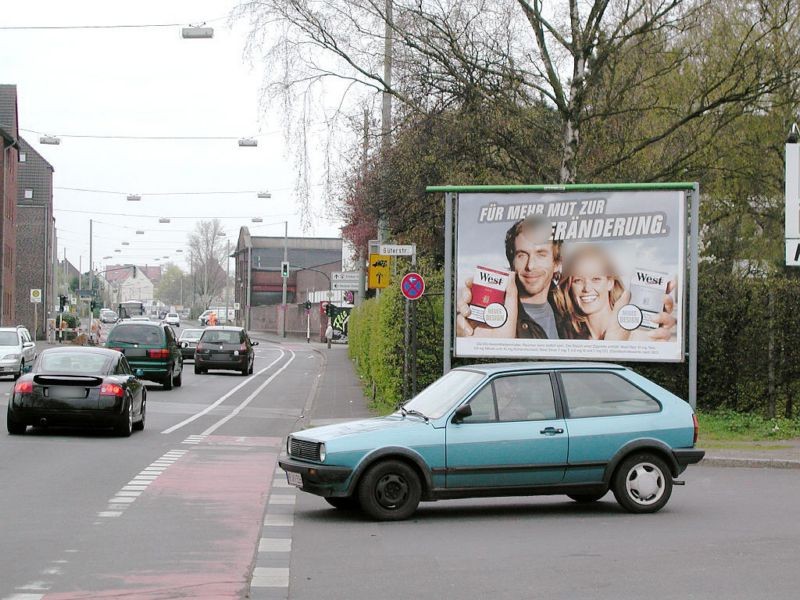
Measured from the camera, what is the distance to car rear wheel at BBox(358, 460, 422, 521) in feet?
36.0

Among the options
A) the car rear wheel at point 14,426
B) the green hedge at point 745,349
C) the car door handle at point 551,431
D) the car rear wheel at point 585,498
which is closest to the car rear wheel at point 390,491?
the car door handle at point 551,431

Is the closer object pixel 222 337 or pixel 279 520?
pixel 279 520

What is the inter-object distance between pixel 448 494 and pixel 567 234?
1003cm

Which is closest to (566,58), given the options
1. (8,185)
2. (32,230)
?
(8,185)

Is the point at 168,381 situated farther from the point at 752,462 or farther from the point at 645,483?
the point at 645,483

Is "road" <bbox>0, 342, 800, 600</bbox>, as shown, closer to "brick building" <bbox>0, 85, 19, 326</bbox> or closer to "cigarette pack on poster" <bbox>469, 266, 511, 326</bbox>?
"cigarette pack on poster" <bbox>469, 266, 511, 326</bbox>

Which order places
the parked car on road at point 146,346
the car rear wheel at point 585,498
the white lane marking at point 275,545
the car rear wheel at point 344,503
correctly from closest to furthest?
1. the white lane marking at point 275,545
2. the car rear wheel at point 344,503
3. the car rear wheel at point 585,498
4. the parked car on road at point 146,346

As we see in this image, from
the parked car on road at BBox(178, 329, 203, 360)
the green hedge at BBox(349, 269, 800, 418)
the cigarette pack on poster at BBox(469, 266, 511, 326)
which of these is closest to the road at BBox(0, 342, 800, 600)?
the green hedge at BBox(349, 269, 800, 418)

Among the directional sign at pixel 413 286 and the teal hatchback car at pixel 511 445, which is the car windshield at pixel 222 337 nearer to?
the directional sign at pixel 413 286

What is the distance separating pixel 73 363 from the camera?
19438mm

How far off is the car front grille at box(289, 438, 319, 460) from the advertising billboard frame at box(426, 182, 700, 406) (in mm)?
8677

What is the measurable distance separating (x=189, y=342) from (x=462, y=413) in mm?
42562

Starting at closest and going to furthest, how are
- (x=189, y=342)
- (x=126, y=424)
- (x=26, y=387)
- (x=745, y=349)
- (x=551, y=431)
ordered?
(x=551, y=431) → (x=26, y=387) → (x=126, y=424) → (x=745, y=349) → (x=189, y=342)

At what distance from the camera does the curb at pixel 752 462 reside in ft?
53.3
